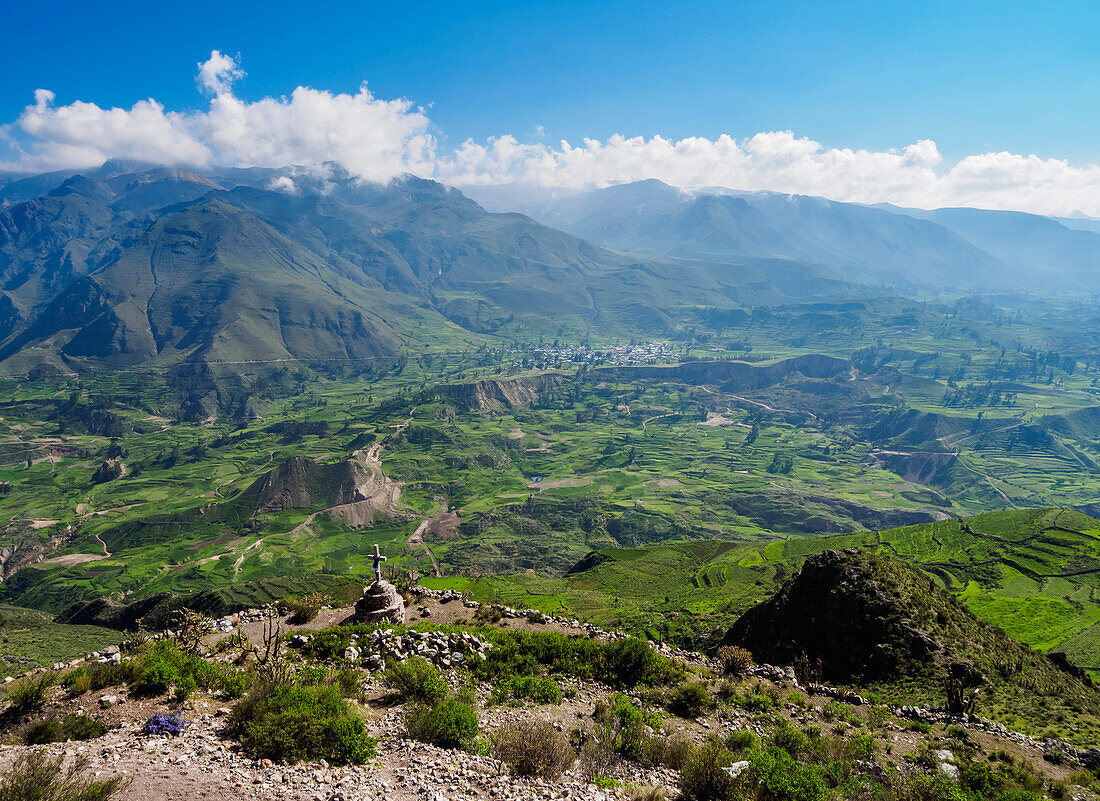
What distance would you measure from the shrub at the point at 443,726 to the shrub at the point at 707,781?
635 centimetres

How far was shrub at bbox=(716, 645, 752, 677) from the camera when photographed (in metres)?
24.5

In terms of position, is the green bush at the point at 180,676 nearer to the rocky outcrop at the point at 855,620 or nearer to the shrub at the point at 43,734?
the shrub at the point at 43,734

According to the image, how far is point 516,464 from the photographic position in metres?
196

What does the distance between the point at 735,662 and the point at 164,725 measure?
74.7 feet

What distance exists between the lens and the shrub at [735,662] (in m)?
24.5

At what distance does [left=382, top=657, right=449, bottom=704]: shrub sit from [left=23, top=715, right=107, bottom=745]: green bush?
319 inches

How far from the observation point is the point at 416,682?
18.0 metres

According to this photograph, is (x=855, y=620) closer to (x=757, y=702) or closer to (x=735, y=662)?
(x=735, y=662)

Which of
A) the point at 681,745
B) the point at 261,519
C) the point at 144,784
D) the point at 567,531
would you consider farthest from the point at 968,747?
the point at 261,519

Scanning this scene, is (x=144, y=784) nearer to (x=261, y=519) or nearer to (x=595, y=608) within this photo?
(x=595, y=608)

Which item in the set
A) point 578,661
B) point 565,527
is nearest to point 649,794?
point 578,661

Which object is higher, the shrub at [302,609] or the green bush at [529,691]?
the green bush at [529,691]

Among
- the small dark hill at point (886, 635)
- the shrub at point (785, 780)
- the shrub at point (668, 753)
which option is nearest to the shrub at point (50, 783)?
the shrub at point (668, 753)

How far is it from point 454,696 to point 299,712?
6.17 metres
